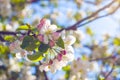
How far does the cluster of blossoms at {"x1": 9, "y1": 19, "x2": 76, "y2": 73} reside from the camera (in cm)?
242

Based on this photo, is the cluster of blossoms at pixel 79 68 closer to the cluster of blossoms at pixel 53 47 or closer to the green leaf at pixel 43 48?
the cluster of blossoms at pixel 53 47

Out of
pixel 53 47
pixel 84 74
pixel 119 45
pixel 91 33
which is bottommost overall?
pixel 53 47

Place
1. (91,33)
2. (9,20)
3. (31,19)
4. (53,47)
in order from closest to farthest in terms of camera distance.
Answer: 1. (53,47)
2. (9,20)
3. (31,19)
4. (91,33)

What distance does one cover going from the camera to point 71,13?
24.1 feet

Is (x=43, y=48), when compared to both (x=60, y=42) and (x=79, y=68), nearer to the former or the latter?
(x=60, y=42)

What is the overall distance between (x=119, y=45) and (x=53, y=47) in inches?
162

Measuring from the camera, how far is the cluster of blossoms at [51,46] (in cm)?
242

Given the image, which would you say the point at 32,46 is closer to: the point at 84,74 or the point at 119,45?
the point at 84,74

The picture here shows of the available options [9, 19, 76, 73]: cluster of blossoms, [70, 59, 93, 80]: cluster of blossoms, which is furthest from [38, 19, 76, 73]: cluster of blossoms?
[70, 59, 93, 80]: cluster of blossoms

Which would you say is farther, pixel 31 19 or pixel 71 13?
pixel 71 13

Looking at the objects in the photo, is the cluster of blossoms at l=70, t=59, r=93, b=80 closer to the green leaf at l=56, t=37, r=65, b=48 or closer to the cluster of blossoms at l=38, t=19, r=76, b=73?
the cluster of blossoms at l=38, t=19, r=76, b=73

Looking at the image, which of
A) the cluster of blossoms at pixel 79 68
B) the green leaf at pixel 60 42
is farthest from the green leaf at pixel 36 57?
the cluster of blossoms at pixel 79 68

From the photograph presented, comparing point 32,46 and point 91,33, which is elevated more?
point 91,33

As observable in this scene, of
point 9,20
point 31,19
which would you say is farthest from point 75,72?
point 31,19
